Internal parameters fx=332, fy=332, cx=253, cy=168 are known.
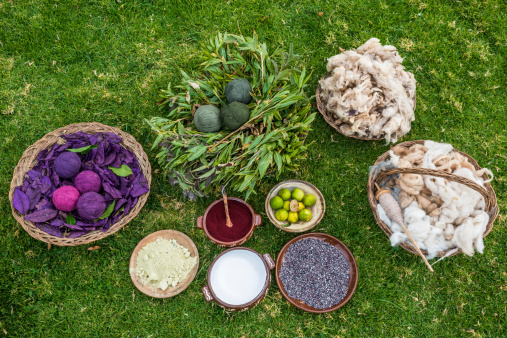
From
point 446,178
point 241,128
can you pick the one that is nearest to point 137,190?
point 241,128

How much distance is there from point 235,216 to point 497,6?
11.5 feet

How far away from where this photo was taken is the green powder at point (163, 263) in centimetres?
271

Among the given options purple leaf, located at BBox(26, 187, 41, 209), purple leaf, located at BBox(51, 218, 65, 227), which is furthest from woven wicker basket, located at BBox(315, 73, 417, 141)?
purple leaf, located at BBox(26, 187, 41, 209)

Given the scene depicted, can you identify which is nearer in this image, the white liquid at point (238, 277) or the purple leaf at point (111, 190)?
the purple leaf at point (111, 190)

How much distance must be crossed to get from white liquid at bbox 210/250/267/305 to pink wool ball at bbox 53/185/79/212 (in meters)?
1.21

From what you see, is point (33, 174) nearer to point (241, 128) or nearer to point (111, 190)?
point (111, 190)

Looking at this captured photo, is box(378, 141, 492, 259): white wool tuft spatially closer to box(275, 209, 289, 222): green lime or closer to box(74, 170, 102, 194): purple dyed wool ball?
box(275, 209, 289, 222): green lime

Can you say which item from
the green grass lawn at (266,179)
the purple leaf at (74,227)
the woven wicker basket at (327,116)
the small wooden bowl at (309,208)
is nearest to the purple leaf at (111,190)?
the purple leaf at (74,227)

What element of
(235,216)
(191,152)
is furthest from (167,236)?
(191,152)

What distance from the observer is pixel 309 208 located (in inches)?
112

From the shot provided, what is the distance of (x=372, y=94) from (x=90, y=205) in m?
2.40

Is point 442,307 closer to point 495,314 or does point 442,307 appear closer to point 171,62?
point 495,314

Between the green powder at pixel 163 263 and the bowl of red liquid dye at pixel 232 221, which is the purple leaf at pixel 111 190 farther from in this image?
the bowl of red liquid dye at pixel 232 221

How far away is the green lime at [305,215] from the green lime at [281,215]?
11 cm
